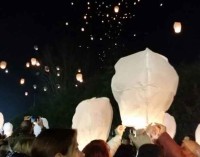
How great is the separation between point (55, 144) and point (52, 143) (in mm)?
20

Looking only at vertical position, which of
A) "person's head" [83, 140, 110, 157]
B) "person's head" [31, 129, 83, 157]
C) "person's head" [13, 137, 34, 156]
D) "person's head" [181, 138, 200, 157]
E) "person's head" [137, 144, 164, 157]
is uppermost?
"person's head" [31, 129, 83, 157]

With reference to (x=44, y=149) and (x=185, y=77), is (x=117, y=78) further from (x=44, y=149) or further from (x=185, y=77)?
(x=185, y=77)

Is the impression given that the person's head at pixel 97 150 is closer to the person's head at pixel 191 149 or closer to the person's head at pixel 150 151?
the person's head at pixel 191 149

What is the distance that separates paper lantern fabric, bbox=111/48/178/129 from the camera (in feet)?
16.6

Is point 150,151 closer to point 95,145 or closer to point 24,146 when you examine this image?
point 95,145

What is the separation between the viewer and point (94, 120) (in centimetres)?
614

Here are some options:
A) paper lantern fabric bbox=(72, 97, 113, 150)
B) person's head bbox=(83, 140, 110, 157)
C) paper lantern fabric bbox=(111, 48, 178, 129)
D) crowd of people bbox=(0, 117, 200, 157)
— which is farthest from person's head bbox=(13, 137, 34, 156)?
paper lantern fabric bbox=(72, 97, 113, 150)

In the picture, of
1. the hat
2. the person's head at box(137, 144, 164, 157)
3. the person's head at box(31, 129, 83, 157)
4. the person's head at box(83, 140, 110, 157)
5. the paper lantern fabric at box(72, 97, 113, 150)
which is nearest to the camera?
the person's head at box(31, 129, 83, 157)

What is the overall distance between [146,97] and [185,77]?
56.3 ft

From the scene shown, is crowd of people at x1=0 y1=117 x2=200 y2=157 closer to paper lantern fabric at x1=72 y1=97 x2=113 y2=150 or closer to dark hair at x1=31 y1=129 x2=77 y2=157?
dark hair at x1=31 y1=129 x2=77 y2=157

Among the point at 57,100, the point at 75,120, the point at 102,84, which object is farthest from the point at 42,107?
the point at 75,120

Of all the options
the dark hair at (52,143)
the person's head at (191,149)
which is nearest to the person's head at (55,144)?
the dark hair at (52,143)

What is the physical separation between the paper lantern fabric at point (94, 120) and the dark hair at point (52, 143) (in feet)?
9.43

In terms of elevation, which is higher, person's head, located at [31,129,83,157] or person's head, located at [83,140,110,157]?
person's head, located at [31,129,83,157]
